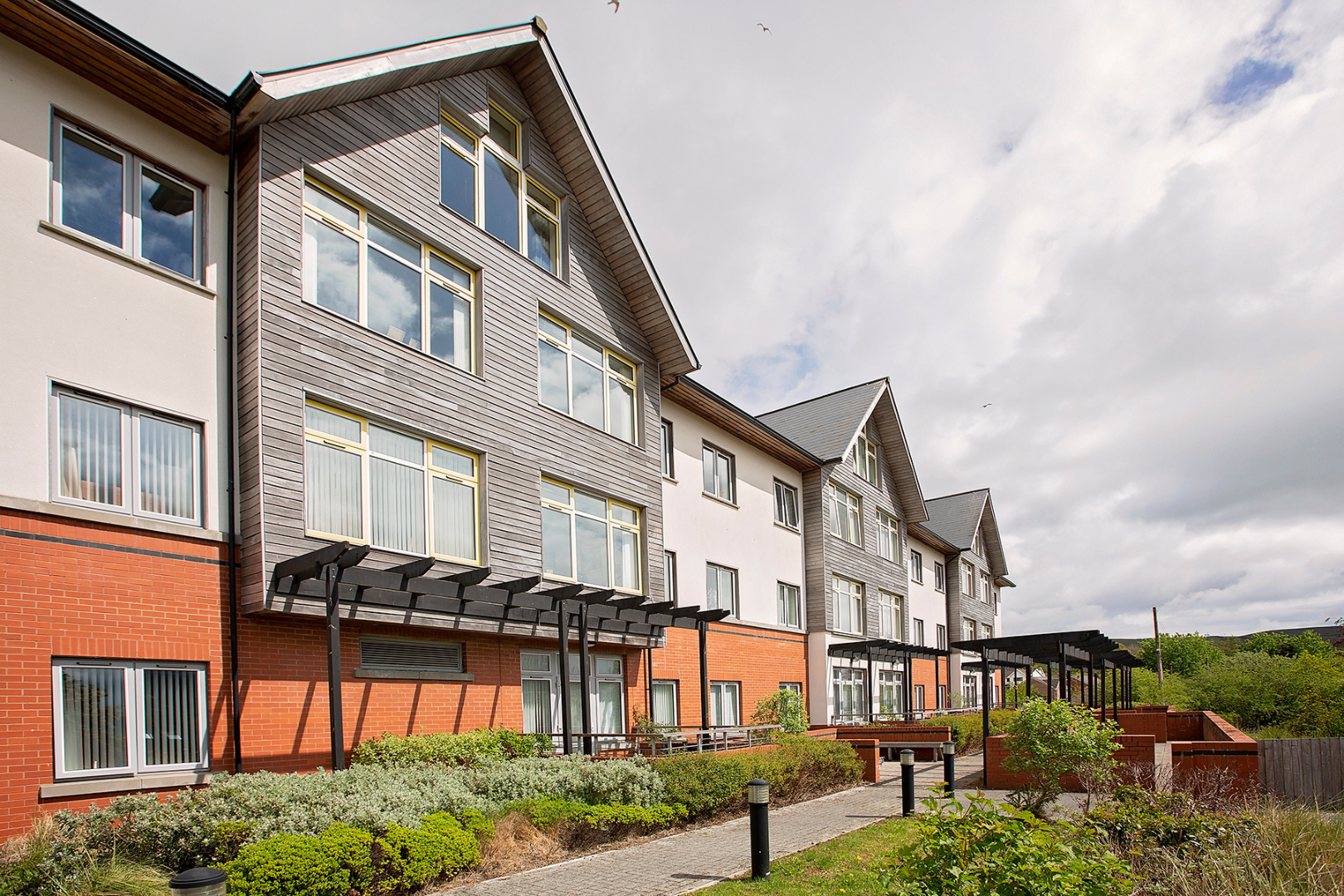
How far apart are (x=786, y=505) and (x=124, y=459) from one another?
21189 mm

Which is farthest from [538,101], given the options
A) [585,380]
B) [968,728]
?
[968,728]

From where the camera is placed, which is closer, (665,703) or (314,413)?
(314,413)

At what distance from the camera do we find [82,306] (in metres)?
10.8

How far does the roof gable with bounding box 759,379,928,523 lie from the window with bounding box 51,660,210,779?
71.6 feet

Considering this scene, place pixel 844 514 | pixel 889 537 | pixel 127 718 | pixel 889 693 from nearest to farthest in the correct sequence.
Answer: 1. pixel 127 718
2. pixel 844 514
3. pixel 889 693
4. pixel 889 537

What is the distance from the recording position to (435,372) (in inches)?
593

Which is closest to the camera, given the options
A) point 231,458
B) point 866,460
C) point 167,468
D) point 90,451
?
point 90,451

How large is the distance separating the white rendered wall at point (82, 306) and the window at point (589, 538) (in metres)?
6.67

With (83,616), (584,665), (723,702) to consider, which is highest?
(83,616)

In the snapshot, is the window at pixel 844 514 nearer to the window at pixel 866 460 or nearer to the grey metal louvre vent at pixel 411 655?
the window at pixel 866 460

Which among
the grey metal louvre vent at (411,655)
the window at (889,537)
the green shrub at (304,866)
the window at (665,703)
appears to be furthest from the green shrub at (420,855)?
the window at (889,537)

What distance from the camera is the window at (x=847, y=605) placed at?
102ft

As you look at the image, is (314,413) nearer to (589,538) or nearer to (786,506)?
(589,538)

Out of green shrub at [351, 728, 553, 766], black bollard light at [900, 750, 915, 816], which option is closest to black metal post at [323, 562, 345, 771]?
green shrub at [351, 728, 553, 766]
